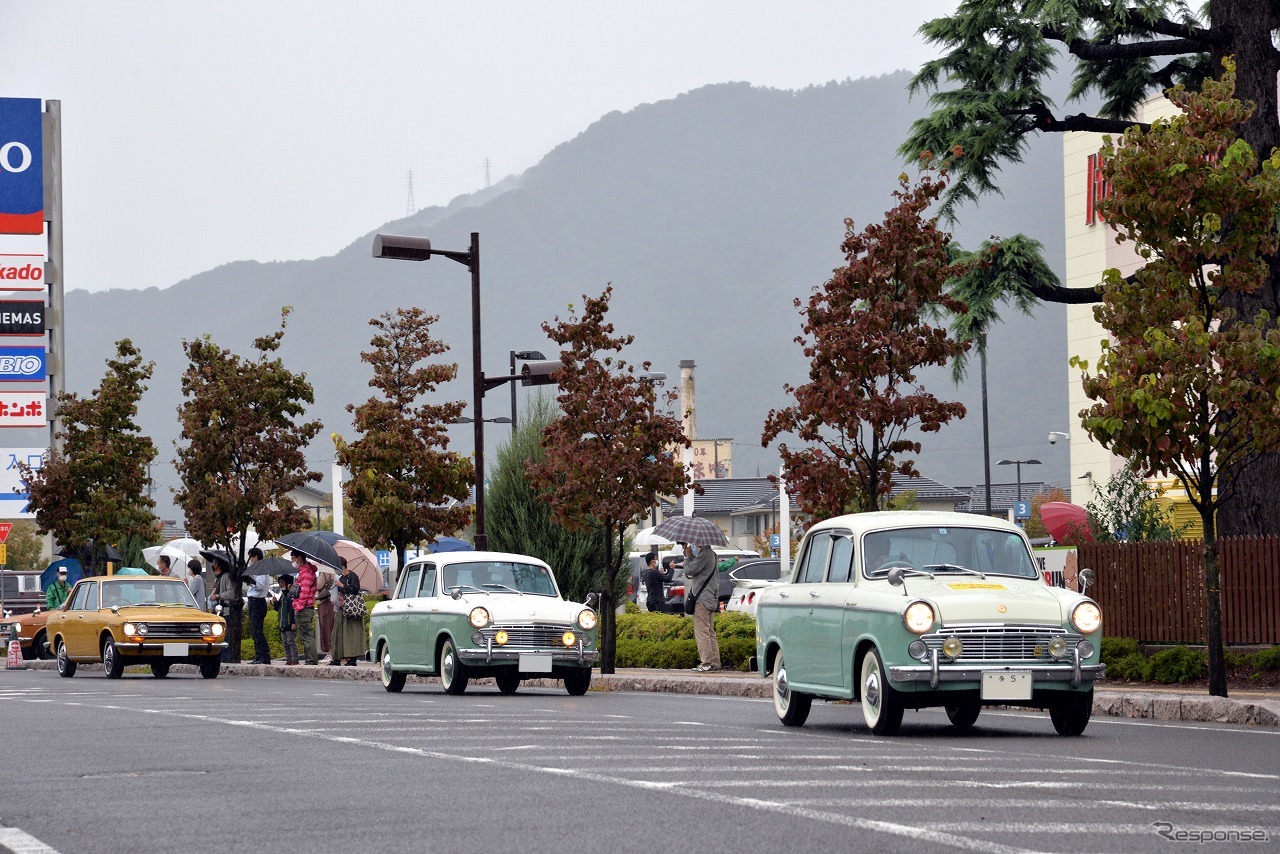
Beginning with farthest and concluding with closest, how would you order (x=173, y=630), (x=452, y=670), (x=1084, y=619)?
(x=173, y=630)
(x=452, y=670)
(x=1084, y=619)

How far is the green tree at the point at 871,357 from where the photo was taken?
23625 mm

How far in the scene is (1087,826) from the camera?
8273 mm

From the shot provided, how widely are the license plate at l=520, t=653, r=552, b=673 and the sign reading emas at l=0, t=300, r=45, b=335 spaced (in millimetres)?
34894

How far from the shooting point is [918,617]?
44.6ft

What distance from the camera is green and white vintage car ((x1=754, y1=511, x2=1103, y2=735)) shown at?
44.7 feet

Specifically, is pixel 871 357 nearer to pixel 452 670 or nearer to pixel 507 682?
pixel 507 682

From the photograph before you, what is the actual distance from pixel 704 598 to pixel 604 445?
2792 millimetres

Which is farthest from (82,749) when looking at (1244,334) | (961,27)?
(961,27)

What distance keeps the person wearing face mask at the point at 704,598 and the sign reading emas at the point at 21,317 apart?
31.4 metres

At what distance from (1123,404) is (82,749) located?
1000 cm

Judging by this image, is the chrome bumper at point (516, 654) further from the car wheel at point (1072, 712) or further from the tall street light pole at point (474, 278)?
the car wheel at point (1072, 712)

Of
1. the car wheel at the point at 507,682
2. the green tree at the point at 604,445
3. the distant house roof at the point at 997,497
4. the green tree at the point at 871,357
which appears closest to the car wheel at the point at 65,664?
the green tree at the point at 604,445

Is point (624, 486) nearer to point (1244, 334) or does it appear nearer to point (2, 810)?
point (1244, 334)

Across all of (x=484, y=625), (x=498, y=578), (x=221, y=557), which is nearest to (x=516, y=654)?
(x=484, y=625)
